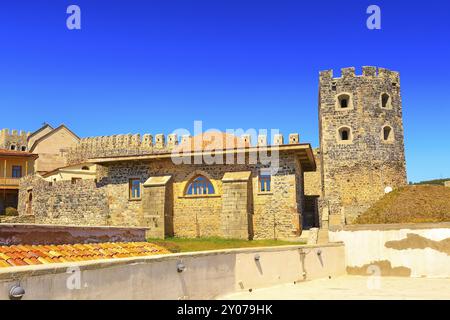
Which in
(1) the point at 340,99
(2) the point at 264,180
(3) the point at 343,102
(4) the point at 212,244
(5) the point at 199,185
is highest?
(1) the point at 340,99

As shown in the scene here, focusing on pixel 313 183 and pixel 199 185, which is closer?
pixel 199 185

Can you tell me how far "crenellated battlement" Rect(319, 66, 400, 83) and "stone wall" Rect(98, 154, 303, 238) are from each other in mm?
14725

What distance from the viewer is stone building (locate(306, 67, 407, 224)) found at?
36344 mm

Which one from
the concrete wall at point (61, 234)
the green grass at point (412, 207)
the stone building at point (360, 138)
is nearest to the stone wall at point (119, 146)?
the stone building at point (360, 138)

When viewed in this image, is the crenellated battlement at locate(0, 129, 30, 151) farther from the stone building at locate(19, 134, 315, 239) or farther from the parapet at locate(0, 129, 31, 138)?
the stone building at locate(19, 134, 315, 239)

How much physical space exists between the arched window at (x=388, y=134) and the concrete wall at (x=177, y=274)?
83.5 ft

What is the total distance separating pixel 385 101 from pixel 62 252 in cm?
3268

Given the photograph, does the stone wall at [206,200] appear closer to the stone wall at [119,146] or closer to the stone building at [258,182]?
the stone building at [258,182]

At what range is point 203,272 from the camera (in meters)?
9.06

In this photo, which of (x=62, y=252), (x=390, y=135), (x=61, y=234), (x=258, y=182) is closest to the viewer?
(x=62, y=252)

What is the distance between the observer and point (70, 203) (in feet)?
97.0

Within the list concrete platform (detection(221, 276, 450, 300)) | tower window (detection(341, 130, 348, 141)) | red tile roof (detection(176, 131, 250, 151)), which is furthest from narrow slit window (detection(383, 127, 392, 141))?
concrete platform (detection(221, 276, 450, 300))

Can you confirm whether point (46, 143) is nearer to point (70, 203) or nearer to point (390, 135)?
point (70, 203)

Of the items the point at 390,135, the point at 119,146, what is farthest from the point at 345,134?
the point at 119,146
